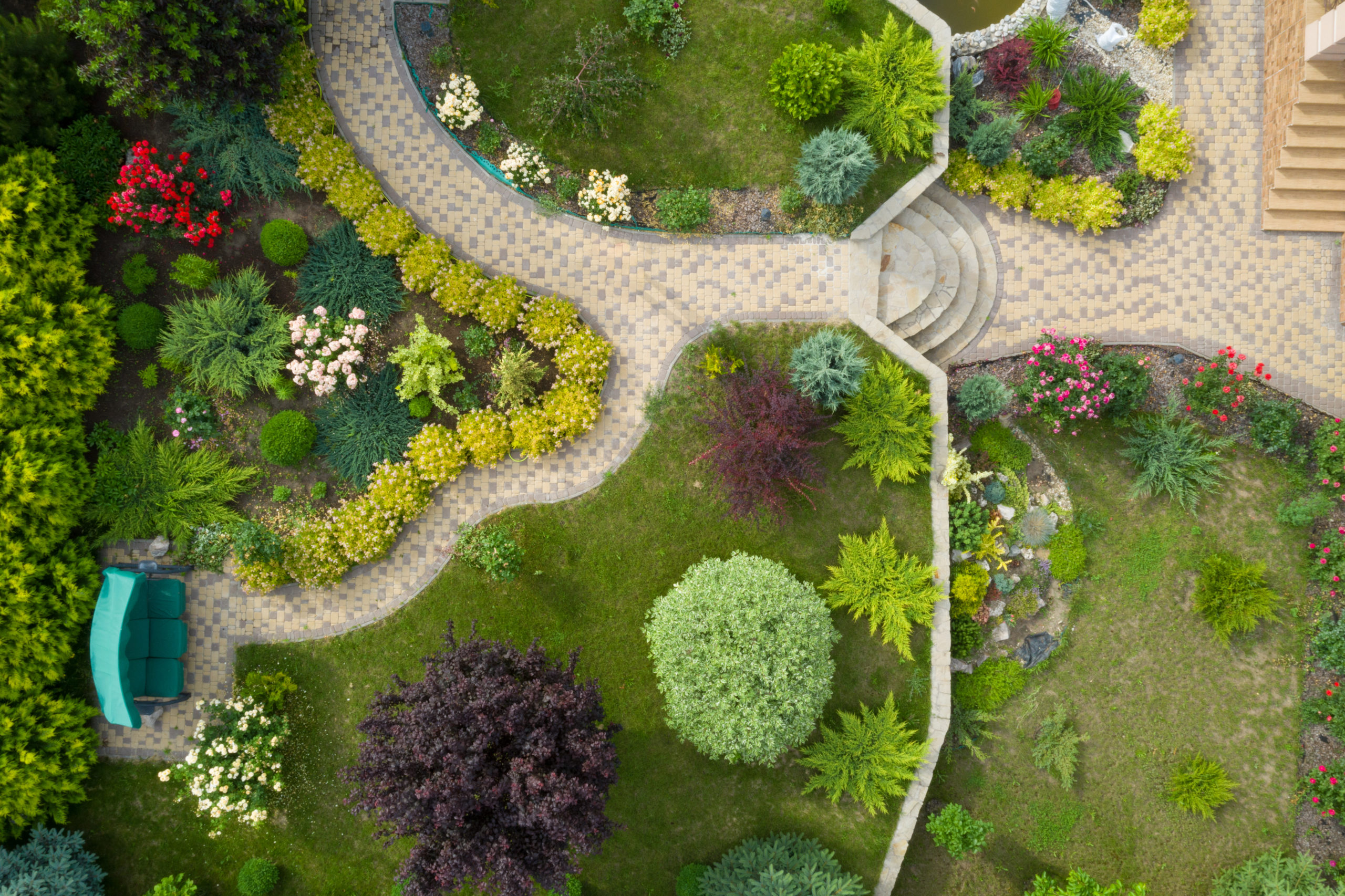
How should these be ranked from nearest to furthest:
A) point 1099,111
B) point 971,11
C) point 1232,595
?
point 1232,595 → point 1099,111 → point 971,11

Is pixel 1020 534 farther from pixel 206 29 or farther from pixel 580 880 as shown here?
pixel 206 29

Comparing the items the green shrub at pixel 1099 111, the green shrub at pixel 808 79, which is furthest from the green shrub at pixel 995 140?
the green shrub at pixel 808 79

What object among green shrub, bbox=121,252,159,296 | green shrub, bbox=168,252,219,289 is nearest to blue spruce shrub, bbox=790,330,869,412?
green shrub, bbox=168,252,219,289

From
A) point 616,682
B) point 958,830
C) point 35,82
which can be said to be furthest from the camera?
point 616,682

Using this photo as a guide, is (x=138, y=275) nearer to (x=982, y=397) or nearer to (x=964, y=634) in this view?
(x=982, y=397)

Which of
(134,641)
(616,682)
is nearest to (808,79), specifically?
(616,682)

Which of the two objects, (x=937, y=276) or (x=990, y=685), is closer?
(x=990, y=685)

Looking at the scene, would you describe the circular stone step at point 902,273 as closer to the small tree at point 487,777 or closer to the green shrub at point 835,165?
the green shrub at point 835,165

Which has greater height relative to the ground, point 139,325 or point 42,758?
point 139,325
